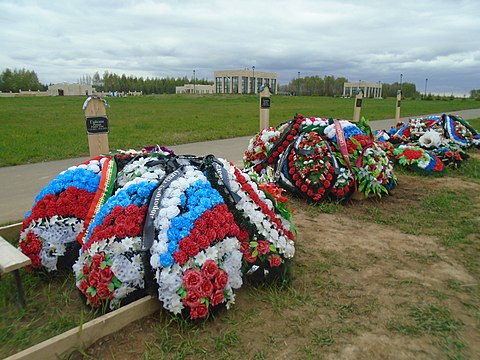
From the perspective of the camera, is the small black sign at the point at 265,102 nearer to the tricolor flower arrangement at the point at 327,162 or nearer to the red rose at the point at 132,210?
the tricolor flower arrangement at the point at 327,162

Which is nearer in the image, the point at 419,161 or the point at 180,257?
the point at 180,257

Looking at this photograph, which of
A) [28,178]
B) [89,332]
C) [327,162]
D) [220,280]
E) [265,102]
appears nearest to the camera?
[89,332]

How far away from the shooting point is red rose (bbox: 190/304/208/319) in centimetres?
262

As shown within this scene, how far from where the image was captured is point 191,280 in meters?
2.62

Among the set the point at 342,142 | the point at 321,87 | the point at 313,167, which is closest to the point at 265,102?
the point at 342,142

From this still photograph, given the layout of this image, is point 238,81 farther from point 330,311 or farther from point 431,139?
point 330,311

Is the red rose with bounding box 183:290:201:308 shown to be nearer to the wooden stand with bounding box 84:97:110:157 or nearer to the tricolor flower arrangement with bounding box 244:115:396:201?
the wooden stand with bounding box 84:97:110:157

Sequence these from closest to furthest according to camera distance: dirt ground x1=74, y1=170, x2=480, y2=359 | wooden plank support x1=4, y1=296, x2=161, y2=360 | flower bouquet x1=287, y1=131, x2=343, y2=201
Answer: wooden plank support x1=4, y1=296, x2=161, y2=360 < dirt ground x1=74, y1=170, x2=480, y2=359 < flower bouquet x1=287, y1=131, x2=343, y2=201

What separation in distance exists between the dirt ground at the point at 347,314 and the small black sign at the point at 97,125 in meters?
2.51

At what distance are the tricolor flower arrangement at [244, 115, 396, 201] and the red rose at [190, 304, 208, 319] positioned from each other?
8.96ft

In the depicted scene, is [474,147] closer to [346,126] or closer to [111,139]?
A: [346,126]

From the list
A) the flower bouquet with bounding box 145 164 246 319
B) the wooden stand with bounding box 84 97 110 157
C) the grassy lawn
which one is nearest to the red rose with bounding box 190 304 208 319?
Result: the flower bouquet with bounding box 145 164 246 319

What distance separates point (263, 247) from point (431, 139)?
7051 mm

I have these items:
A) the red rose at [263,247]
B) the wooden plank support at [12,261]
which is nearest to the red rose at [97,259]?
the wooden plank support at [12,261]
